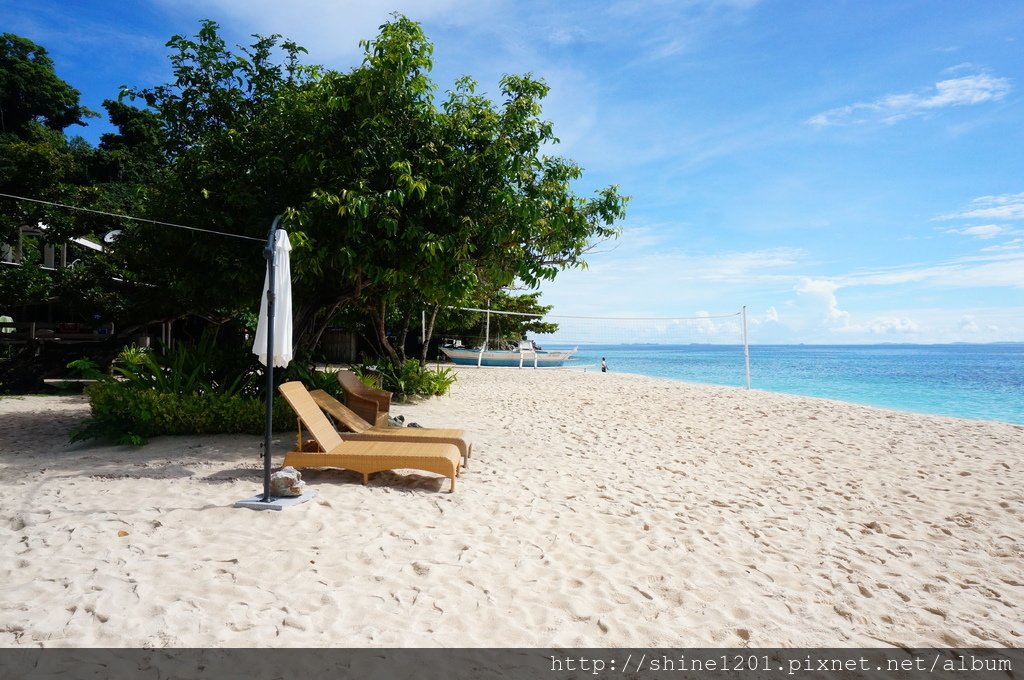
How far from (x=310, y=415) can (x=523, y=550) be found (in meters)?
2.87

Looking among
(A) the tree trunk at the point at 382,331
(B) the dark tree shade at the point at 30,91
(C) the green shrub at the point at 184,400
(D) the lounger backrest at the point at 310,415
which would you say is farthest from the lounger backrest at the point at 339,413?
(B) the dark tree shade at the point at 30,91

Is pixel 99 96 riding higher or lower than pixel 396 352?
higher

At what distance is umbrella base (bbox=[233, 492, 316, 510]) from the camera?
15.5ft

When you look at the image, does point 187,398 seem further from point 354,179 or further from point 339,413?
point 354,179

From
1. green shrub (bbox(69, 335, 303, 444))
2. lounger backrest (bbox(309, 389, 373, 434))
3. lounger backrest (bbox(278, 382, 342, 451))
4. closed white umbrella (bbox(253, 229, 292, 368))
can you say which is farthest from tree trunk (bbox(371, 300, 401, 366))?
closed white umbrella (bbox(253, 229, 292, 368))

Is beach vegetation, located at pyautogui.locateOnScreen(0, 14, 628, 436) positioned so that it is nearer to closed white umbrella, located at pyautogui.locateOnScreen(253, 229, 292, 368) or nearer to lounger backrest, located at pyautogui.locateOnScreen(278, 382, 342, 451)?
closed white umbrella, located at pyautogui.locateOnScreen(253, 229, 292, 368)

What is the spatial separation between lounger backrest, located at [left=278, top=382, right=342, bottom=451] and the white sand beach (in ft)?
1.29

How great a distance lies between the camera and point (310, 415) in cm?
596

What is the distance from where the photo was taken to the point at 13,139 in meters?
29.5

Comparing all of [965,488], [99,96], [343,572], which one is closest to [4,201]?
[343,572]

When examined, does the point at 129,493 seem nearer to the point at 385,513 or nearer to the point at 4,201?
the point at 385,513

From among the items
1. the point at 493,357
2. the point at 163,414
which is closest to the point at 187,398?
the point at 163,414
